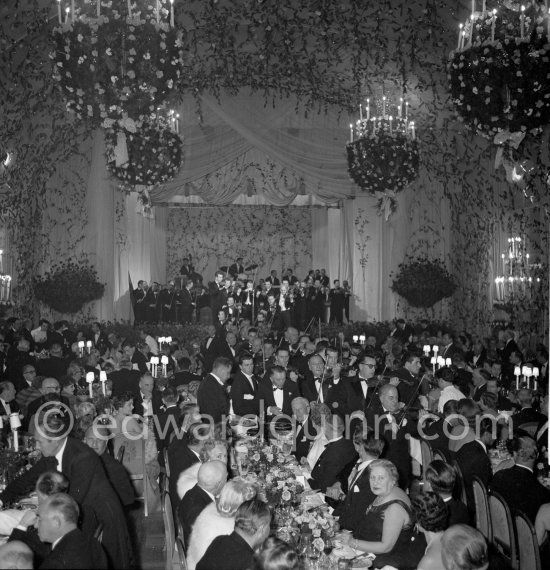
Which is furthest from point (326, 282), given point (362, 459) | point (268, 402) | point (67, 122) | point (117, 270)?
point (362, 459)

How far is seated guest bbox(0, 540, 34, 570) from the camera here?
380cm

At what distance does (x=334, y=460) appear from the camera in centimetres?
727

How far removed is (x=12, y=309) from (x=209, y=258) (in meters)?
10.3

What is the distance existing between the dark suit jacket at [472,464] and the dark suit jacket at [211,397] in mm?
2952

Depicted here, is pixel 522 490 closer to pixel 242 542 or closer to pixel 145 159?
pixel 242 542

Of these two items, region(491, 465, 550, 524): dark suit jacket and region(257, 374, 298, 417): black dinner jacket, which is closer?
region(491, 465, 550, 524): dark suit jacket

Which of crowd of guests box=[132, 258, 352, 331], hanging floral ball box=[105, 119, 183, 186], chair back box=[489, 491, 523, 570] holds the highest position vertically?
hanging floral ball box=[105, 119, 183, 186]

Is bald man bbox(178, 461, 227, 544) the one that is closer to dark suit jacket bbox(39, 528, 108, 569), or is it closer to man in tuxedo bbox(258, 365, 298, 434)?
dark suit jacket bbox(39, 528, 108, 569)

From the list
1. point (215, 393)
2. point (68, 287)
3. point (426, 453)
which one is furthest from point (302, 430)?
point (68, 287)

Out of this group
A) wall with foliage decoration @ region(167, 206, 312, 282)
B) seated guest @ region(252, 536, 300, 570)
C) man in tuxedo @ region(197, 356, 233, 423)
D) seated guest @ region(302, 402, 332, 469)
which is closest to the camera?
seated guest @ region(252, 536, 300, 570)

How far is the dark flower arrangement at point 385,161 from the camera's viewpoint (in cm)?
1198

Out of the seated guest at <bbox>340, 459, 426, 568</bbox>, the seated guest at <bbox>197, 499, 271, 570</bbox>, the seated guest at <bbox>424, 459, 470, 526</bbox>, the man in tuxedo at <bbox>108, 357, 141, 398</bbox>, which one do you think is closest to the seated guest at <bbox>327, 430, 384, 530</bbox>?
the seated guest at <bbox>340, 459, 426, 568</bbox>

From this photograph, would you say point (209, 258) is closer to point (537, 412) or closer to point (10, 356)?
point (10, 356)

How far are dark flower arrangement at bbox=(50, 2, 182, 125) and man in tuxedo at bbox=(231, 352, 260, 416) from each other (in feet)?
12.5
